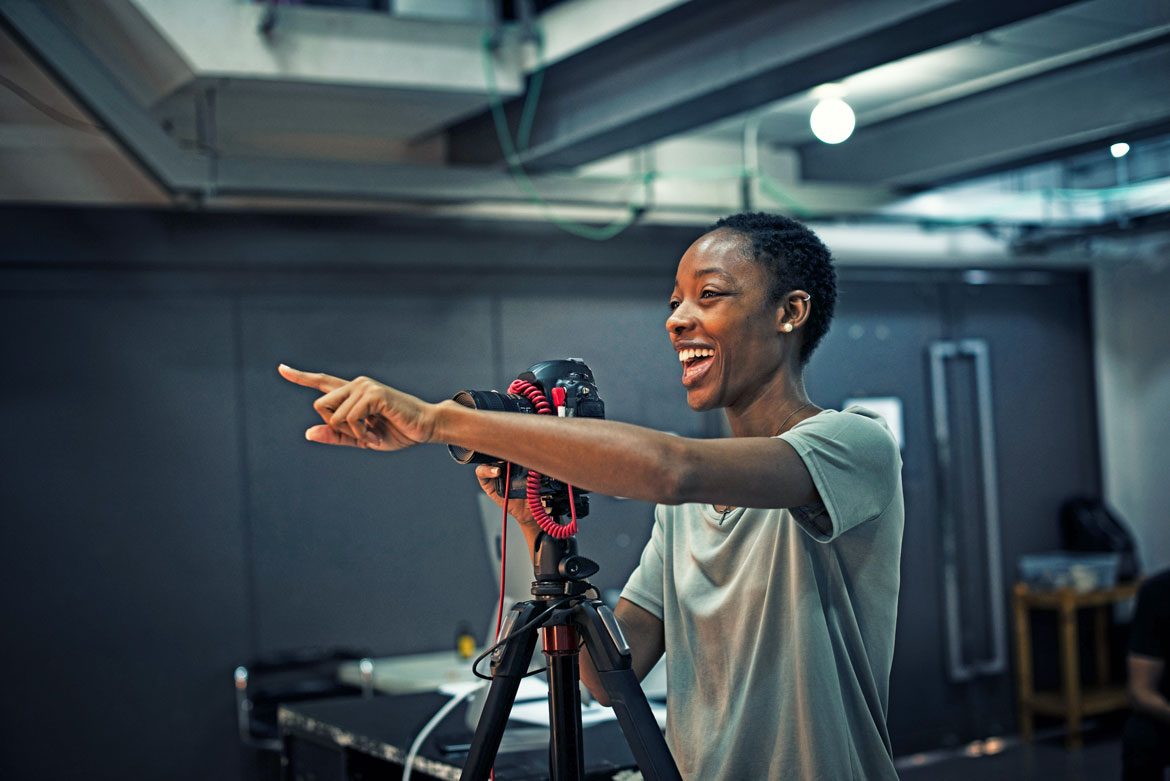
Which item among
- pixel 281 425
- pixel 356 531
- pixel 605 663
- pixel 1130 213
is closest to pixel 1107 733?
pixel 1130 213

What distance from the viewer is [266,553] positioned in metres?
4.40

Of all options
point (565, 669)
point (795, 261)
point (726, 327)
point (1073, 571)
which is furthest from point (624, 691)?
point (1073, 571)

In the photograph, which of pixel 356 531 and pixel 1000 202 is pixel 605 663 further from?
pixel 1000 202

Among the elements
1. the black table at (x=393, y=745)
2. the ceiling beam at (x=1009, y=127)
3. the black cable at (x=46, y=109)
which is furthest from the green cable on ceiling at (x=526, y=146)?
the black table at (x=393, y=745)

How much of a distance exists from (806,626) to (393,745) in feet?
3.45

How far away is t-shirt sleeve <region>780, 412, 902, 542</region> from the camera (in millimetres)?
1299

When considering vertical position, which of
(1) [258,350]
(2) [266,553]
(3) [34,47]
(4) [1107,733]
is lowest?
(4) [1107,733]

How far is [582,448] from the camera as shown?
45.7 inches

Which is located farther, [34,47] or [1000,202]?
[1000,202]

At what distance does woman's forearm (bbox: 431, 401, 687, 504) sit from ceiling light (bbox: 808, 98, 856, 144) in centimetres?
342

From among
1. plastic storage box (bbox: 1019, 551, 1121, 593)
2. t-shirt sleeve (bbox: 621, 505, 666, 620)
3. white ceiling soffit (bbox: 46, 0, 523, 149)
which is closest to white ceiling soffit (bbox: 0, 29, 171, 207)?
white ceiling soffit (bbox: 46, 0, 523, 149)

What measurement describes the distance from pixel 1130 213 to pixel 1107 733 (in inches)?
106

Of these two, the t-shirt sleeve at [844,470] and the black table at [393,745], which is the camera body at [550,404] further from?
the black table at [393,745]

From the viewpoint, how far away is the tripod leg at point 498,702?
4.23 ft
